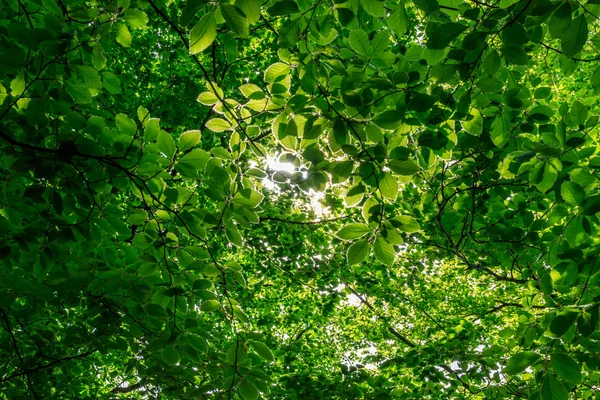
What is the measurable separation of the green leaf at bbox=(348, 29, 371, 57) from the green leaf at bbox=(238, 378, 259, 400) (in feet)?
5.76

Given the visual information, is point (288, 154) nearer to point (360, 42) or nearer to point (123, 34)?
point (360, 42)

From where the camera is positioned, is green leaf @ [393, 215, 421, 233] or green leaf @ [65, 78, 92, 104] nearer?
green leaf @ [393, 215, 421, 233]

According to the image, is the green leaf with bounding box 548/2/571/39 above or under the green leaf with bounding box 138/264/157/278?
above

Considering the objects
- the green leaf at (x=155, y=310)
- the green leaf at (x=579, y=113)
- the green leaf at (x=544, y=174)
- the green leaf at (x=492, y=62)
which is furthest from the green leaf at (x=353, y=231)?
the green leaf at (x=579, y=113)

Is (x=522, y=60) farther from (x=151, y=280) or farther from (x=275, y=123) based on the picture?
(x=151, y=280)

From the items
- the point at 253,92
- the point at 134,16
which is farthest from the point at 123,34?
the point at 253,92

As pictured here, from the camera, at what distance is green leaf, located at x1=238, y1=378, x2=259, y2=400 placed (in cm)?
224

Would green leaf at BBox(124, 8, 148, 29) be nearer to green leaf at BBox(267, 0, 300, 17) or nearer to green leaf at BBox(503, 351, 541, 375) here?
green leaf at BBox(267, 0, 300, 17)

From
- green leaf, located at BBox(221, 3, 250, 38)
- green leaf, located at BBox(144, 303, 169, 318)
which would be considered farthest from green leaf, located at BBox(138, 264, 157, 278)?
green leaf, located at BBox(221, 3, 250, 38)

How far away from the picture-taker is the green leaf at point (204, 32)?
138 cm

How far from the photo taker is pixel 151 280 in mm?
2645

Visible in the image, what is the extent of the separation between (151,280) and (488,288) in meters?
9.88

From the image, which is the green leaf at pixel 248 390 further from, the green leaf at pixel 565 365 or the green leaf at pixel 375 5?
the green leaf at pixel 375 5

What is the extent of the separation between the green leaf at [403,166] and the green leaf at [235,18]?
83 cm
